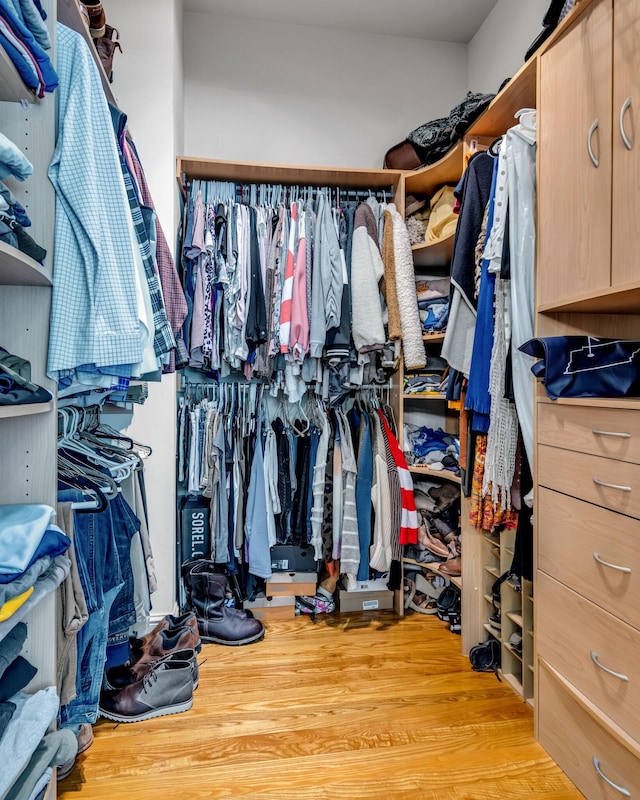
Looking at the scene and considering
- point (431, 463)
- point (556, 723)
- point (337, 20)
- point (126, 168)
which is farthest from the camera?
point (337, 20)

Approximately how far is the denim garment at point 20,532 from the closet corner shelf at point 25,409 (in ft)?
0.62

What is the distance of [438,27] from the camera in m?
2.58

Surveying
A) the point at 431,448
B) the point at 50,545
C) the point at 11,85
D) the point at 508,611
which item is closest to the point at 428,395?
the point at 431,448

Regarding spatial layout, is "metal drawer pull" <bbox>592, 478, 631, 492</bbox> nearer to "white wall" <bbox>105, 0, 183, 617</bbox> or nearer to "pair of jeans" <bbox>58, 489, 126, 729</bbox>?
"pair of jeans" <bbox>58, 489, 126, 729</bbox>

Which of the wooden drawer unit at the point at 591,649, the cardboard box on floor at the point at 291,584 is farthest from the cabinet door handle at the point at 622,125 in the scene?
the cardboard box on floor at the point at 291,584

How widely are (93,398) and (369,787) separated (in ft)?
4.51

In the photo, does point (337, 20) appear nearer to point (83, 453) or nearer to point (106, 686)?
point (83, 453)

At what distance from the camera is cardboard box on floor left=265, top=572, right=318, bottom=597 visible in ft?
7.54

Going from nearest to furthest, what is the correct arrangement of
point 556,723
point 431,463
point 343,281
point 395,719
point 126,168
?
point 126,168 → point 556,723 → point 395,719 → point 343,281 → point 431,463

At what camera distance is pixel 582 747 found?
1272mm

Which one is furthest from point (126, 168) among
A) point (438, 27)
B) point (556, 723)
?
point (438, 27)

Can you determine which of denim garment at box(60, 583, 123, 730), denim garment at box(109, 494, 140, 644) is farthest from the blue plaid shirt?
denim garment at box(60, 583, 123, 730)

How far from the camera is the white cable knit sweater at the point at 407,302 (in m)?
2.21

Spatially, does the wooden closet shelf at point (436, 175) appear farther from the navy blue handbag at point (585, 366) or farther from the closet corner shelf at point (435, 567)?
the closet corner shelf at point (435, 567)
